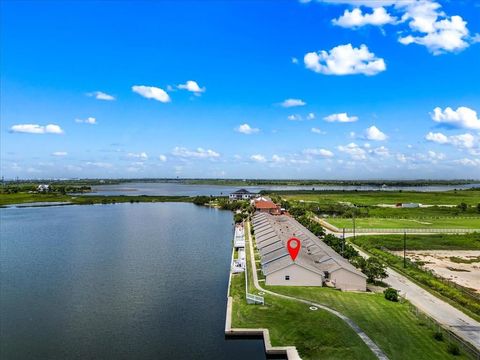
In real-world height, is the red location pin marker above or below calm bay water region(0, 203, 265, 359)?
above

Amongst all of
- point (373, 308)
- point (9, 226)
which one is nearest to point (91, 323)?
point (373, 308)

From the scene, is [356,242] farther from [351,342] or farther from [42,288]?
[42,288]

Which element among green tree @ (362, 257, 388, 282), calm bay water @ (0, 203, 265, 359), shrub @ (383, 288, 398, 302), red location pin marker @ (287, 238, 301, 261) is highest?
red location pin marker @ (287, 238, 301, 261)

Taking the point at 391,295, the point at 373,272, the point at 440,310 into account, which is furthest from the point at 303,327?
the point at 373,272

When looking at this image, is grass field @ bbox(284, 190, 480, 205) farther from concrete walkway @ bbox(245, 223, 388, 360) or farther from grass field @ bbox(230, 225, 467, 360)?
grass field @ bbox(230, 225, 467, 360)

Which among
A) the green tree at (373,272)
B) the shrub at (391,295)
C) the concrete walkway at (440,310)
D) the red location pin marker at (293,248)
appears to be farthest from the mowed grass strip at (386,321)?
the green tree at (373,272)

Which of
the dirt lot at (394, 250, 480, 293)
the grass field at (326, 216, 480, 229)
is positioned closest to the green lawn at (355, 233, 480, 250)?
the dirt lot at (394, 250, 480, 293)
